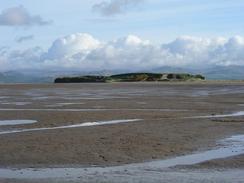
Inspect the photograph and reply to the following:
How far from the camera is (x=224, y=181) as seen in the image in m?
13.6

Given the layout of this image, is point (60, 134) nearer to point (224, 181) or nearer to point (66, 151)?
point (66, 151)

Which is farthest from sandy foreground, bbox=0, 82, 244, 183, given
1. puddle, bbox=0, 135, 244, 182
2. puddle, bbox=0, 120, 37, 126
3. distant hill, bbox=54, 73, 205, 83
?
distant hill, bbox=54, 73, 205, 83

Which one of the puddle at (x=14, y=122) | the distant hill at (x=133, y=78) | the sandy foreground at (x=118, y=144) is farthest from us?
the distant hill at (x=133, y=78)

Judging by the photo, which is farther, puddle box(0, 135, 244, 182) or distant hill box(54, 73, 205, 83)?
distant hill box(54, 73, 205, 83)

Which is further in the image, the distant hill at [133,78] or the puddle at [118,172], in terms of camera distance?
the distant hill at [133,78]

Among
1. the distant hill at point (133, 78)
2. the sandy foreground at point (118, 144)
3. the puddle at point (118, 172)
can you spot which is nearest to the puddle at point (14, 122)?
the sandy foreground at point (118, 144)

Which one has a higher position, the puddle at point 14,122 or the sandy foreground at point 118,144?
the puddle at point 14,122

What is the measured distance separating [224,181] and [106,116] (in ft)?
63.6

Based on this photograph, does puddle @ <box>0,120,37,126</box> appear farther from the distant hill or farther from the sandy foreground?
the distant hill

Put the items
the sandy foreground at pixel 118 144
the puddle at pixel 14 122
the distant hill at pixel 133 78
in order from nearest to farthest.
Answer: the sandy foreground at pixel 118 144, the puddle at pixel 14 122, the distant hill at pixel 133 78

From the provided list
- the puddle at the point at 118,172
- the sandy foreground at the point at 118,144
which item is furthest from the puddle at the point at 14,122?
the puddle at the point at 118,172

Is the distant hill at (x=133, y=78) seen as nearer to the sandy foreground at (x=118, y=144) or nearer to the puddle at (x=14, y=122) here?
the sandy foreground at (x=118, y=144)

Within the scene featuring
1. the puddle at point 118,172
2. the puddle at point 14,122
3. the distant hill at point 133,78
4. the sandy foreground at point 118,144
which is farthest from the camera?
the distant hill at point 133,78

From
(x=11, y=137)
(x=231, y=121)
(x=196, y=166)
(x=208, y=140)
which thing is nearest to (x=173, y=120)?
(x=231, y=121)
